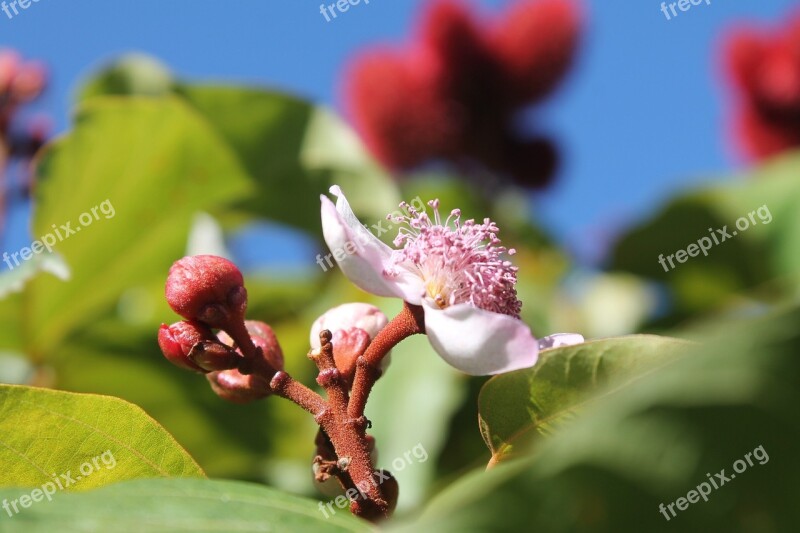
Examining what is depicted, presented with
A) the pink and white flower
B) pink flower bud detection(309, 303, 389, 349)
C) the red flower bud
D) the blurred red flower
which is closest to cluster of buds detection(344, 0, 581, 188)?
the red flower bud

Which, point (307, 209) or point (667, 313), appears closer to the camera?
point (307, 209)

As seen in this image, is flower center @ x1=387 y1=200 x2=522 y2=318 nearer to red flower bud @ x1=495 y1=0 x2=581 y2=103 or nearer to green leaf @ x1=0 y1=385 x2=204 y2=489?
green leaf @ x1=0 y1=385 x2=204 y2=489

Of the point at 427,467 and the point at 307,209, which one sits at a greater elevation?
the point at 307,209

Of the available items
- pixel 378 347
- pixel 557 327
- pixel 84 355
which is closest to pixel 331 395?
pixel 378 347

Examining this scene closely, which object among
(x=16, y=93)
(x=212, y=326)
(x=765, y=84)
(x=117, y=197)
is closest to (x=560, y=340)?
(x=212, y=326)

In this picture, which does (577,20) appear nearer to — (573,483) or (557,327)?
(557,327)

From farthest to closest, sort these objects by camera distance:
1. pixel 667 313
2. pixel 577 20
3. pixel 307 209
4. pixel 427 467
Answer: pixel 577 20 < pixel 667 313 < pixel 307 209 < pixel 427 467
